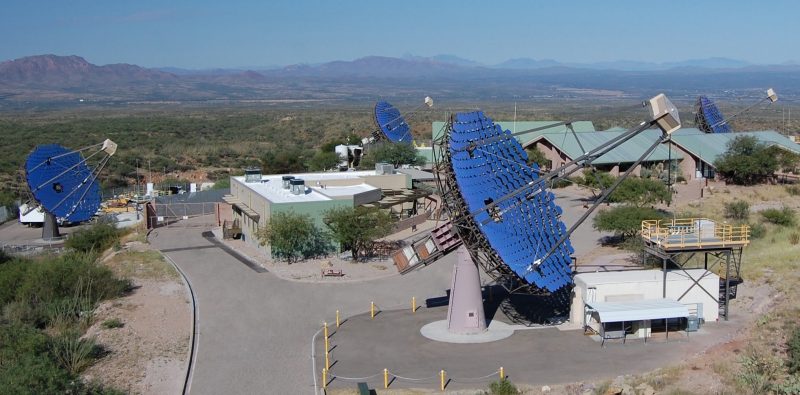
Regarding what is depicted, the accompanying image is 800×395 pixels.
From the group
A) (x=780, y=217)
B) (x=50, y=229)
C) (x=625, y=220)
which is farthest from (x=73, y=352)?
(x=780, y=217)

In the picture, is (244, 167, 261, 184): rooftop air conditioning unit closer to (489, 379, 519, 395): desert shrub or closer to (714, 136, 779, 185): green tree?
(489, 379, 519, 395): desert shrub

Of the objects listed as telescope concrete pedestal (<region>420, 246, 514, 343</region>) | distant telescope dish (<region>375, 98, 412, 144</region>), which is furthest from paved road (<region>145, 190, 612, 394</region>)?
distant telescope dish (<region>375, 98, 412, 144</region>)

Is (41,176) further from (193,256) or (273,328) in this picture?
(273,328)

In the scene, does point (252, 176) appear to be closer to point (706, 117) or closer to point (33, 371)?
point (33, 371)

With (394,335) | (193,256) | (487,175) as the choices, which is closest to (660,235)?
(487,175)

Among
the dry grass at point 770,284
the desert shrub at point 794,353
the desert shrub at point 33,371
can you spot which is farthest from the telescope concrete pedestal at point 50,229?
the desert shrub at point 794,353

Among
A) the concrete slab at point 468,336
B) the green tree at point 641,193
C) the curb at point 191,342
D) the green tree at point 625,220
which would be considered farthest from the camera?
the green tree at point 641,193

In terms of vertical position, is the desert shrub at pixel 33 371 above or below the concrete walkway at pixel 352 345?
above

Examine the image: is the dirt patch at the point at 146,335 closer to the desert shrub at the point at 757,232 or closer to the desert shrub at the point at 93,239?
the desert shrub at the point at 93,239
